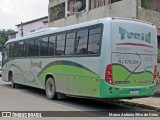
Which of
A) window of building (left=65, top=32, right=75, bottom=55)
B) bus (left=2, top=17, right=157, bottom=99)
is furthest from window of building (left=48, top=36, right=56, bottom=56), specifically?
window of building (left=65, top=32, right=75, bottom=55)

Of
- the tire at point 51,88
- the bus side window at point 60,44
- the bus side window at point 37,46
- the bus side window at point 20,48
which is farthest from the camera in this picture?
the bus side window at point 20,48

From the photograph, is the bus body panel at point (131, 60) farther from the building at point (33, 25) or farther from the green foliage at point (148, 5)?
the building at point (33, 25)

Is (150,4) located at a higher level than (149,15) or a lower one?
higher

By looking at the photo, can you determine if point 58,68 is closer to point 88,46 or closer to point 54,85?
point 54,85

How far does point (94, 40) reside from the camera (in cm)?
1191

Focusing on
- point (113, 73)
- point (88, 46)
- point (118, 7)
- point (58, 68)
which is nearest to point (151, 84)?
point (113, 73)

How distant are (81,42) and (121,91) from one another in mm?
2476

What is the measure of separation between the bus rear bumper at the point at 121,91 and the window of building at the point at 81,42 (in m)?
1.72

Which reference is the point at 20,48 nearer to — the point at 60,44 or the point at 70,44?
the point at 60,44

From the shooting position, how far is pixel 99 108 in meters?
12.4

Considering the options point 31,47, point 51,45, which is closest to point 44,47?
point 51,45

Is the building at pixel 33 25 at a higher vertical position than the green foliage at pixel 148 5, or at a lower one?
higher

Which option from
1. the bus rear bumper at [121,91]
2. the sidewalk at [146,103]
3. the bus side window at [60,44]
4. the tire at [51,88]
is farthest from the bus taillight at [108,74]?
the tire at [51,88]

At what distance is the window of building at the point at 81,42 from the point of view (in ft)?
40.7
